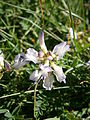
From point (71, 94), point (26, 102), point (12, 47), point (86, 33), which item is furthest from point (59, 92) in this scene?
point (86, 33)

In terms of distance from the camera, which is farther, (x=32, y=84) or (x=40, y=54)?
(x=32, y=84)

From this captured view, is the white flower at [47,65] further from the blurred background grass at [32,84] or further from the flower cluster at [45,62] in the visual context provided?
the blurred background grass at [32,84]

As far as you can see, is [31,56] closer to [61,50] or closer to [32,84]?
[61,50]

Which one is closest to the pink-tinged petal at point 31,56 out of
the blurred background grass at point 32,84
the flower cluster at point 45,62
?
the flower cluster at point 45,62

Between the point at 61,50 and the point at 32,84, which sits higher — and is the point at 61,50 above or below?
above

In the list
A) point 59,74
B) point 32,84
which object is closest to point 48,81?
point 59,74

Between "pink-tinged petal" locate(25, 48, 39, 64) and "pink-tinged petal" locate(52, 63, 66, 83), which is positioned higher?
"pink-tinged petal" locate(25, 48, 39, 64)

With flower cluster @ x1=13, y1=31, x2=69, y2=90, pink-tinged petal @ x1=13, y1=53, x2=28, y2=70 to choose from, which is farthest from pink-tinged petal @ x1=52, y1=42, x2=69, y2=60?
pink-tinged petal @ x1=13, y1=53, x2=28, y2=70

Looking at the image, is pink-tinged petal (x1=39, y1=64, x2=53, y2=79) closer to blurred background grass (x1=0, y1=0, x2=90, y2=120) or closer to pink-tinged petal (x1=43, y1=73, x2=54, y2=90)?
pink-tinged petal (x1=43, y1=73, x2=54, y2=90)
